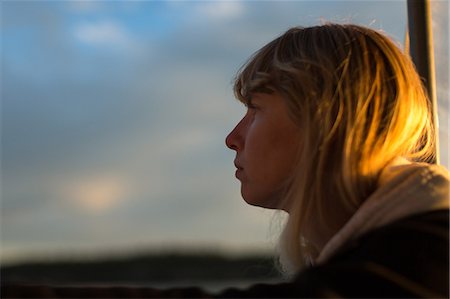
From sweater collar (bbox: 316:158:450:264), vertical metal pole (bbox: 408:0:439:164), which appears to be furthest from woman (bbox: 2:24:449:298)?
vertical metal pole (bbox: 408:0:439:164)

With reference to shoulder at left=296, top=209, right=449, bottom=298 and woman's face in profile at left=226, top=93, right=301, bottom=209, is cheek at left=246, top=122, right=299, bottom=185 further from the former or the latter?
shoulder at left=296, top=209, right=449, bottom=298

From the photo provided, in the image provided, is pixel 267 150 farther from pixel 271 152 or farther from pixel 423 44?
pixel 423 44

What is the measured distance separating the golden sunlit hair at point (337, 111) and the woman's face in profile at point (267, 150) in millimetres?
24

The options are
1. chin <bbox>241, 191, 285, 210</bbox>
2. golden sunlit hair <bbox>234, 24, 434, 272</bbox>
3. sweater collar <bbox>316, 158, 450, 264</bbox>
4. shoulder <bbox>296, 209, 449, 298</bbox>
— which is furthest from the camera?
chin <bbox>241, 191, 285, 210</bbox>

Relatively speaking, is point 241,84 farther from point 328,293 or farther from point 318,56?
point 328,293

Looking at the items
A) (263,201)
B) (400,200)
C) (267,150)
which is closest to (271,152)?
(267,150)

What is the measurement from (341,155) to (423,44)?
562mm

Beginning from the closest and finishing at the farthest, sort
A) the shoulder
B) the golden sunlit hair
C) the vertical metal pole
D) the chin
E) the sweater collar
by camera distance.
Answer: the shoulder, the sweater collar, the golden sunlit hair, the chin, the vertical metal pole

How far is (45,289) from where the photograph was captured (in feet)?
3.14

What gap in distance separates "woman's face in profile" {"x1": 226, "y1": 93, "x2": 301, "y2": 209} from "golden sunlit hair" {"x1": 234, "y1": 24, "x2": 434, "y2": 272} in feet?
0.08

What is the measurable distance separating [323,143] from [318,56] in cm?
20

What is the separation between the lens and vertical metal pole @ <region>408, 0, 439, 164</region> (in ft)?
5.74

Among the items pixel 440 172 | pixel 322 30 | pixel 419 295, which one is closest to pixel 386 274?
pixel 419 295

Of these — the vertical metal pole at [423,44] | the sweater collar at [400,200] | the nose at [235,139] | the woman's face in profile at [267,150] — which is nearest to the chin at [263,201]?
the woman's face in profile at [267,150]
